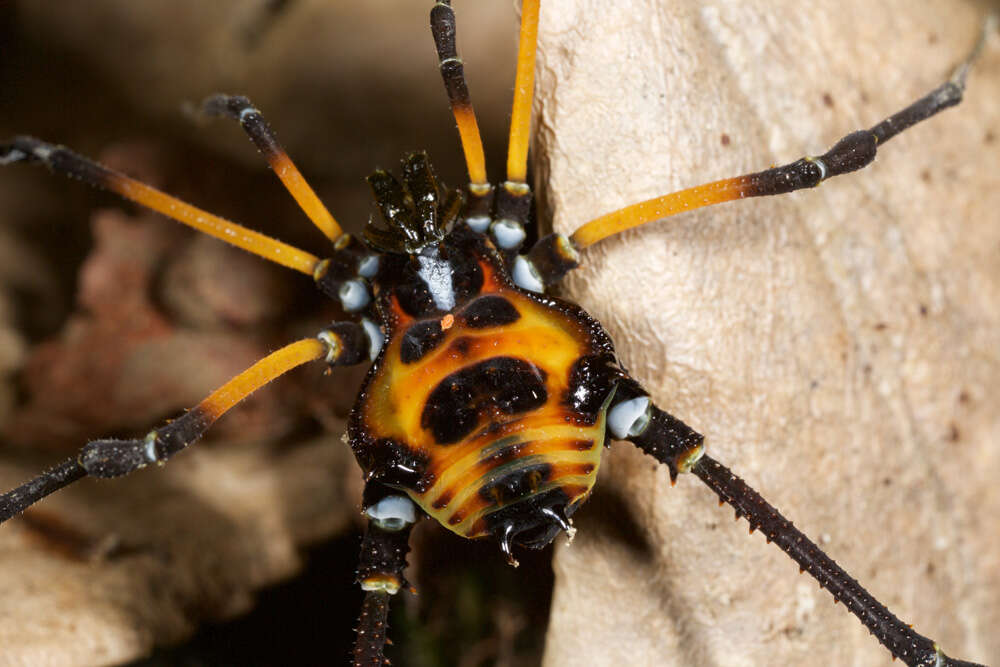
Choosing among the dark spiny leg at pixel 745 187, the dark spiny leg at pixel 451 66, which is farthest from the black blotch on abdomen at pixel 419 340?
the dark spiny leg at pixel 451 66

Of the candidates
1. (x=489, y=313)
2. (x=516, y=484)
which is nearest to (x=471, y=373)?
(x=489, y=313)

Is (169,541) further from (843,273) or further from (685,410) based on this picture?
(843,273)

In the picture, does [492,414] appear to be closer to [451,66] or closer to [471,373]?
[471,373]

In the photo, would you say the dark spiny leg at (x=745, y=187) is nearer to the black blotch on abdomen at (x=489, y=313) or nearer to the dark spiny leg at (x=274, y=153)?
the black blotch on abdomen at (x=489, y=313)

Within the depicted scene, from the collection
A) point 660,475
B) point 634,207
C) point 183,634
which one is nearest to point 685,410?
point 660,475

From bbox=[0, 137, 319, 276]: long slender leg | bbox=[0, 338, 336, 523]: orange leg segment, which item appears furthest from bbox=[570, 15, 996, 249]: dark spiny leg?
bbox=[0, 338, 336, 523]: orange leg segment

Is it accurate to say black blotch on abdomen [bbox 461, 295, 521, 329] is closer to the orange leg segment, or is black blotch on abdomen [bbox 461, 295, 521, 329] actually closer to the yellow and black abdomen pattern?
the yellow and black abdomen pattern
